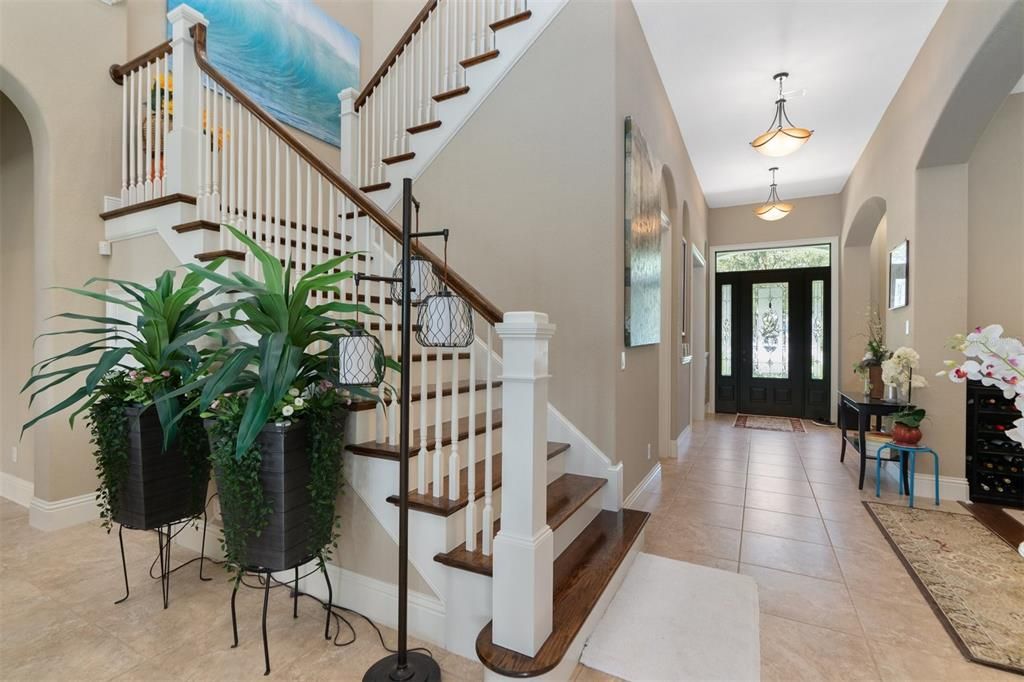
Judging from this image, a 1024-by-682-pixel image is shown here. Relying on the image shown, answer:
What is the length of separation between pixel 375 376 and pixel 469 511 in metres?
0.66

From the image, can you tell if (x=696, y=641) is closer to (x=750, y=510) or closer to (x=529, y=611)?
(x=529, y=611)

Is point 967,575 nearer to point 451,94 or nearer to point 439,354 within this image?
point 439,354

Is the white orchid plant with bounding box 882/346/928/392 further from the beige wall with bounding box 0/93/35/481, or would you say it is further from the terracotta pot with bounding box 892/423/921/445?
the beige wall with bounding box 0/93/35/481

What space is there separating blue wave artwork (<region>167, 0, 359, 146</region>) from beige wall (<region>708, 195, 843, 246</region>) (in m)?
5.67

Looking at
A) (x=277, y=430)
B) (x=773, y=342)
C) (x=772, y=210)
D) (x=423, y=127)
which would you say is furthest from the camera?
(x=773, y=342)

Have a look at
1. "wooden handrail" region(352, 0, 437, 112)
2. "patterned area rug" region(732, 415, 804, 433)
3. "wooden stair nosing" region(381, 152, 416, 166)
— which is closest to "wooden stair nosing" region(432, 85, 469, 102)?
"wooden stair nosing" region(381, 152, 416, 166)

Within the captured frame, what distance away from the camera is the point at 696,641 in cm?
194

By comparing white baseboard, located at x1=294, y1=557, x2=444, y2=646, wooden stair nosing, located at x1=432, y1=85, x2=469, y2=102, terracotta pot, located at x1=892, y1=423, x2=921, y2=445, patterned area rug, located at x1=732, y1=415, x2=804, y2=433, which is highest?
wooden stair nosing, located at x1=432, y1=85, x2=469, y2=102

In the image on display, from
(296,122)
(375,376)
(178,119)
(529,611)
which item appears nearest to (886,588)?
(529,611)

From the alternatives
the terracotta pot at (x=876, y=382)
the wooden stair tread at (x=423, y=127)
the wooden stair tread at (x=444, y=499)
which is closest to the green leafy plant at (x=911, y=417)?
the terracotta pot at (x=876, y=382)

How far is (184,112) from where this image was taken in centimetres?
266

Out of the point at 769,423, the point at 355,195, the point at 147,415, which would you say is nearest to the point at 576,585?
the point at 355,195

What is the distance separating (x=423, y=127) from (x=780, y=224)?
240 inches

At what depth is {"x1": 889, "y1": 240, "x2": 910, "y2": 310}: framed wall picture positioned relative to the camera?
13.3ft
